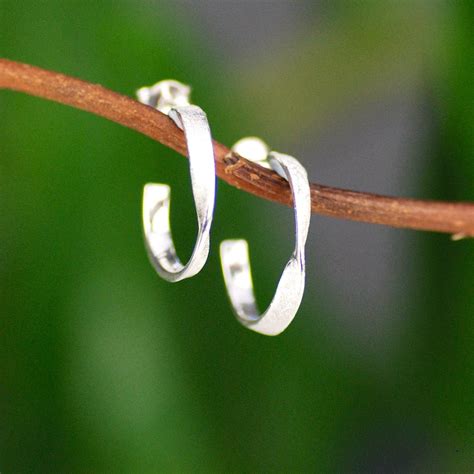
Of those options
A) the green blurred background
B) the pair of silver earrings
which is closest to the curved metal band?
the pair of silver earrings

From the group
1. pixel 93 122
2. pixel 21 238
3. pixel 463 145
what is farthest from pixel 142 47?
pixel 463 145

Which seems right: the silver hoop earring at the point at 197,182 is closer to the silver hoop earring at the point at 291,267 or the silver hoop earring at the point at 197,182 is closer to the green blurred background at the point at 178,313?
the silver hoop earring at the point at 291,267

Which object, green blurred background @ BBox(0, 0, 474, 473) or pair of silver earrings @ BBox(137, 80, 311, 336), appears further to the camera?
green blurred background @ BBox(0, 0, 474, 473)

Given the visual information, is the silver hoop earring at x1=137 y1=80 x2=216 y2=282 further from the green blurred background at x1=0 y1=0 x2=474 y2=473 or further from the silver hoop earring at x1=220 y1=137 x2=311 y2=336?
the green blurred background at x1=0 y1=0 x2=474 y2=473

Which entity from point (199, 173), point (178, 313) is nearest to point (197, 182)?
point (199, 173)

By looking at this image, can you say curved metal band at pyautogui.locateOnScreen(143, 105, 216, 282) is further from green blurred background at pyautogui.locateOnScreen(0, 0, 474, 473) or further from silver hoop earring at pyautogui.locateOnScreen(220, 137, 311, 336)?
green blurred background at pyautogui.locateOnScreen(0, 0, 474, 473)

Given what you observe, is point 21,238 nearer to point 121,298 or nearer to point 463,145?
point 121,298

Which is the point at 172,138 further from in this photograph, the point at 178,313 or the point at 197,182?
the point at 178,313
